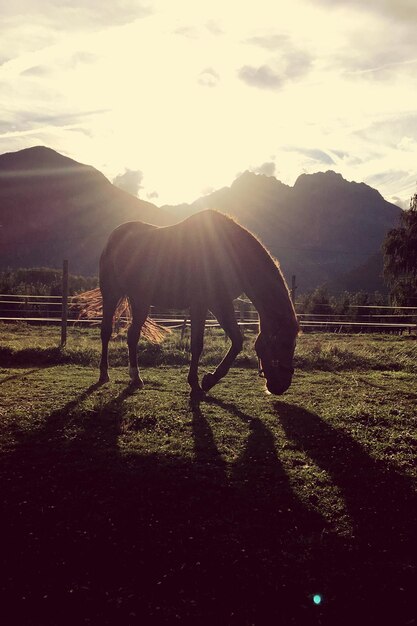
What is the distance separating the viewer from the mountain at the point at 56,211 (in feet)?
306

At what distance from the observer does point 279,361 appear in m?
5.23

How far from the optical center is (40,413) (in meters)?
5.36

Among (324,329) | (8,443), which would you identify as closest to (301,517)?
(8,443)

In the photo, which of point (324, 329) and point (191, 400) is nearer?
point (191, 400)

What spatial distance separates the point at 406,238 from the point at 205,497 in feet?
83.4

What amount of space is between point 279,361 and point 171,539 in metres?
2.88

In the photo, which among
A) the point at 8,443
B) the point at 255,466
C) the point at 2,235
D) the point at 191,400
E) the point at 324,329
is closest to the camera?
the point at 255,466

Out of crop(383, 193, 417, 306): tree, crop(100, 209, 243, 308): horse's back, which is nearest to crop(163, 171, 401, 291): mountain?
crop(383, 193, 417, 306): tree

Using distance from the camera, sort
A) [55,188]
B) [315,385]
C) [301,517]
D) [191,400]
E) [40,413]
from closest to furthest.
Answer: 1. [301,517]
2. [40,413]
3. [191,400]
4. [315,385]
5. [55,188]

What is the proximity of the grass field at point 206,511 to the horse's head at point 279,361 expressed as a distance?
50 cm

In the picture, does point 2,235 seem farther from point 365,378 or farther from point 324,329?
point 365,378

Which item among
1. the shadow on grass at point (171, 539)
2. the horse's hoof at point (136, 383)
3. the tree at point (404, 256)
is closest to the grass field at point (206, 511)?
the shadow on grass at point (171, 539)

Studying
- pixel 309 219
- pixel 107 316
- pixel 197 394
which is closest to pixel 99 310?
pixel 107 316

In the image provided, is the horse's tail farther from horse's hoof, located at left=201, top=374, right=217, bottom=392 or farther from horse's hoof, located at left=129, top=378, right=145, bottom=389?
horse's hoof, located at left=201, top=374, right=217, bottom=392
